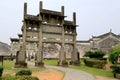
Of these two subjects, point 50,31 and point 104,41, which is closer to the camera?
point 50,31

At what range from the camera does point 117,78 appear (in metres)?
19.1

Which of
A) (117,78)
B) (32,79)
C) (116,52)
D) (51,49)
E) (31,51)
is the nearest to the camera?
(32,79)

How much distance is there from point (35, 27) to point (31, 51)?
31.0 meters

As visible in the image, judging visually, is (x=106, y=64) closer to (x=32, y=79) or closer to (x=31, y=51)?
(x=32, y=79)

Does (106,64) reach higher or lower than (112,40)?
lower

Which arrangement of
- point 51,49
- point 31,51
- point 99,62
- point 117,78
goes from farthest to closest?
point 31,51
point 51,49
point 99,62
point 117,78

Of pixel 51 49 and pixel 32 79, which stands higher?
pixel 51 49

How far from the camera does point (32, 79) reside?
516 inches

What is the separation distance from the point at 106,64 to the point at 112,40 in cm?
2149

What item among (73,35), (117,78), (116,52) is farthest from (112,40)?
(117,78)

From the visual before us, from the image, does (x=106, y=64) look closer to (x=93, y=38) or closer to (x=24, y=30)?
(x=24, y=30)

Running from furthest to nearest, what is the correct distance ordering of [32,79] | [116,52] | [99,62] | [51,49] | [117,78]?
[51,49]
[99,62]
[116,52]
[117,78]
[32,79]

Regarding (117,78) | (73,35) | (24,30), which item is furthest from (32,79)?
(73,35)

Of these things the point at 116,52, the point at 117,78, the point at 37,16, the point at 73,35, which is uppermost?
the point at 37,16
